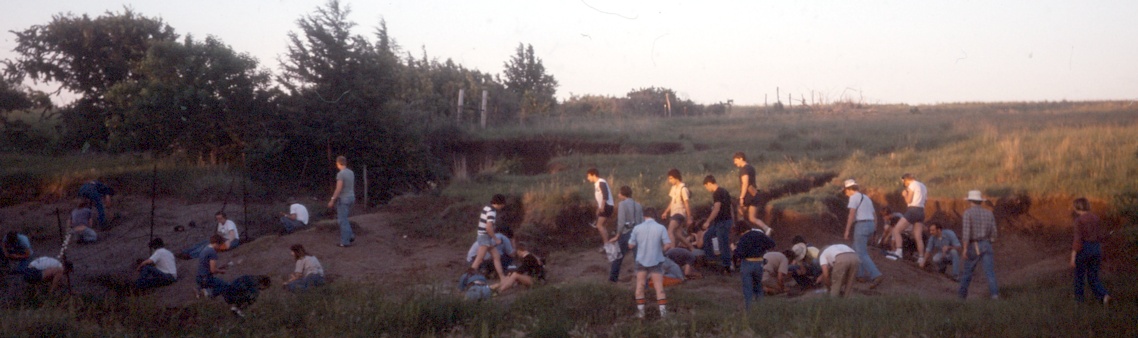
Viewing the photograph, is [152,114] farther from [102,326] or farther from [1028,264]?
[1028,264]

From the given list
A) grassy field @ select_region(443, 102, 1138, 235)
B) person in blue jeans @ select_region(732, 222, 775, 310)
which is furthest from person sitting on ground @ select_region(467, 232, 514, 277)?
person in blue jeans @ select_region(732, 222, 775, 310)

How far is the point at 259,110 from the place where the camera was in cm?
2445

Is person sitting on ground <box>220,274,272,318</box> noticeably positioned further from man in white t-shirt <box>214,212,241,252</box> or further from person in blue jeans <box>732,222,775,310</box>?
person in blue jeans <box>732,222,775,310</box>

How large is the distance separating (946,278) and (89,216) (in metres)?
16.6

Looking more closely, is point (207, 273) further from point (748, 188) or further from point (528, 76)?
point (528, 76)

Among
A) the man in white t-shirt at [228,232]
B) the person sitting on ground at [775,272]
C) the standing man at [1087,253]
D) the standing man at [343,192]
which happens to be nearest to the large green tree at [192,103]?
the man in white t-shirt at [228,232]

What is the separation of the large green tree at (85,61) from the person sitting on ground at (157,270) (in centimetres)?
1434

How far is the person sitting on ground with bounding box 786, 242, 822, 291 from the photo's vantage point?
513 inches

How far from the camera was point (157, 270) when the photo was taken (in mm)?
13984

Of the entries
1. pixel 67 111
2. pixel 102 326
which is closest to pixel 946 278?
pixel 102 326

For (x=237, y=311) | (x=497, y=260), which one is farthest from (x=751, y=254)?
(x=237, y=311)

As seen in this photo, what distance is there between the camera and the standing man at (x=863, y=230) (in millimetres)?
12734

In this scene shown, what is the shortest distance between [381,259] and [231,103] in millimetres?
11148

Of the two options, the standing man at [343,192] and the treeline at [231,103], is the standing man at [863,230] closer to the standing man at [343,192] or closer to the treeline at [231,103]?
the standing man at [343,192]
